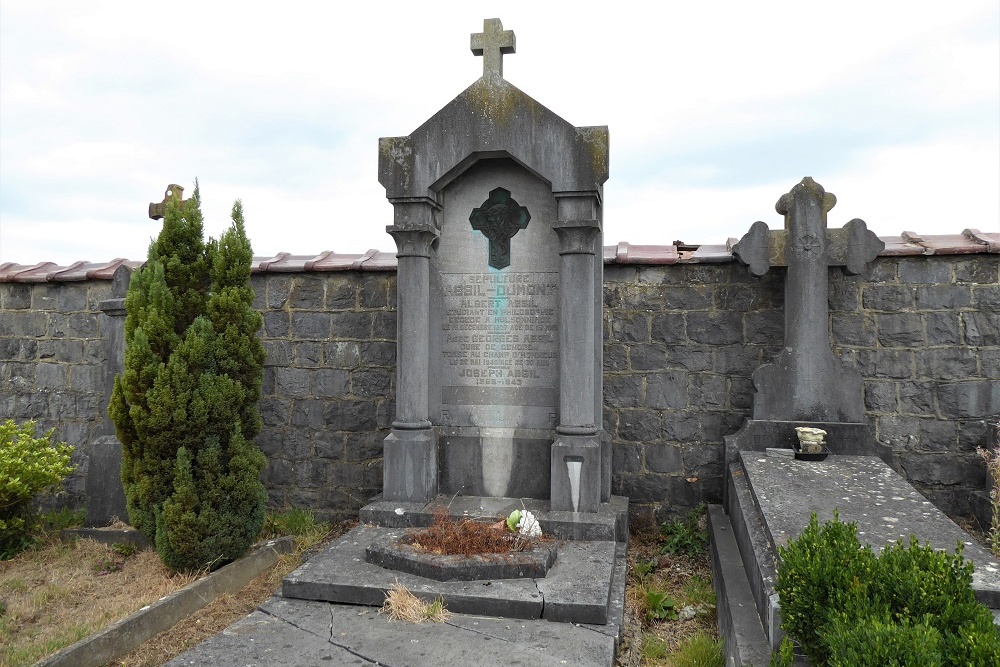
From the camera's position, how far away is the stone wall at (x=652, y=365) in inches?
209

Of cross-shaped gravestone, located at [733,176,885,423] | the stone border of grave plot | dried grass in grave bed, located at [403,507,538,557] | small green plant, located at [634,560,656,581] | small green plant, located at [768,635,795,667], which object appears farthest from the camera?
cross-shaped gravestone, located at [733,176,885,423]

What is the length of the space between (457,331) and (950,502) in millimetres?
3933

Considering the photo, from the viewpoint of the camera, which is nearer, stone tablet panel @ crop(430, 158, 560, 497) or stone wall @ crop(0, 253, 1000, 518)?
stone tablet panel @ crop(430, 158, 560, 497)

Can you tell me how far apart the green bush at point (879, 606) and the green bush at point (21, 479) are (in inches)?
211

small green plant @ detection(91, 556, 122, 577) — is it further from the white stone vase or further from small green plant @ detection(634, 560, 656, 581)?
the white stone vase

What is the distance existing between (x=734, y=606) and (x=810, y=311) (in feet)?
8.46

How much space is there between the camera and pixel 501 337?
525 cm

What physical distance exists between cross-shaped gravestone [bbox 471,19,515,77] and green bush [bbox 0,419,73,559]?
14.8 feet

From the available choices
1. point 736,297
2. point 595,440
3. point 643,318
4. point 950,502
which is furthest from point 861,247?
point 595,440

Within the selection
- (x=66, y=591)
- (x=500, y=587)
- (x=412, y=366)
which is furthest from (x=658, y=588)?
(x=66, y=591)

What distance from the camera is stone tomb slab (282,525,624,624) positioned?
360cm

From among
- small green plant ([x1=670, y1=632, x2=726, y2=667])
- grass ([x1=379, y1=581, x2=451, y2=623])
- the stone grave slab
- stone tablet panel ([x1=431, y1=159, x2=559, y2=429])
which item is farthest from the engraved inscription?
small green plant ([x1=670, y1=632, x2=726, y2=667])

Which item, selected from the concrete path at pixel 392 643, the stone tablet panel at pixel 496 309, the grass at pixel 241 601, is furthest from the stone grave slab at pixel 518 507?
the concrete path at pixel 392 643

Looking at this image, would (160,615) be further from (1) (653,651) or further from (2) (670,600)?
(2) (670,600)
